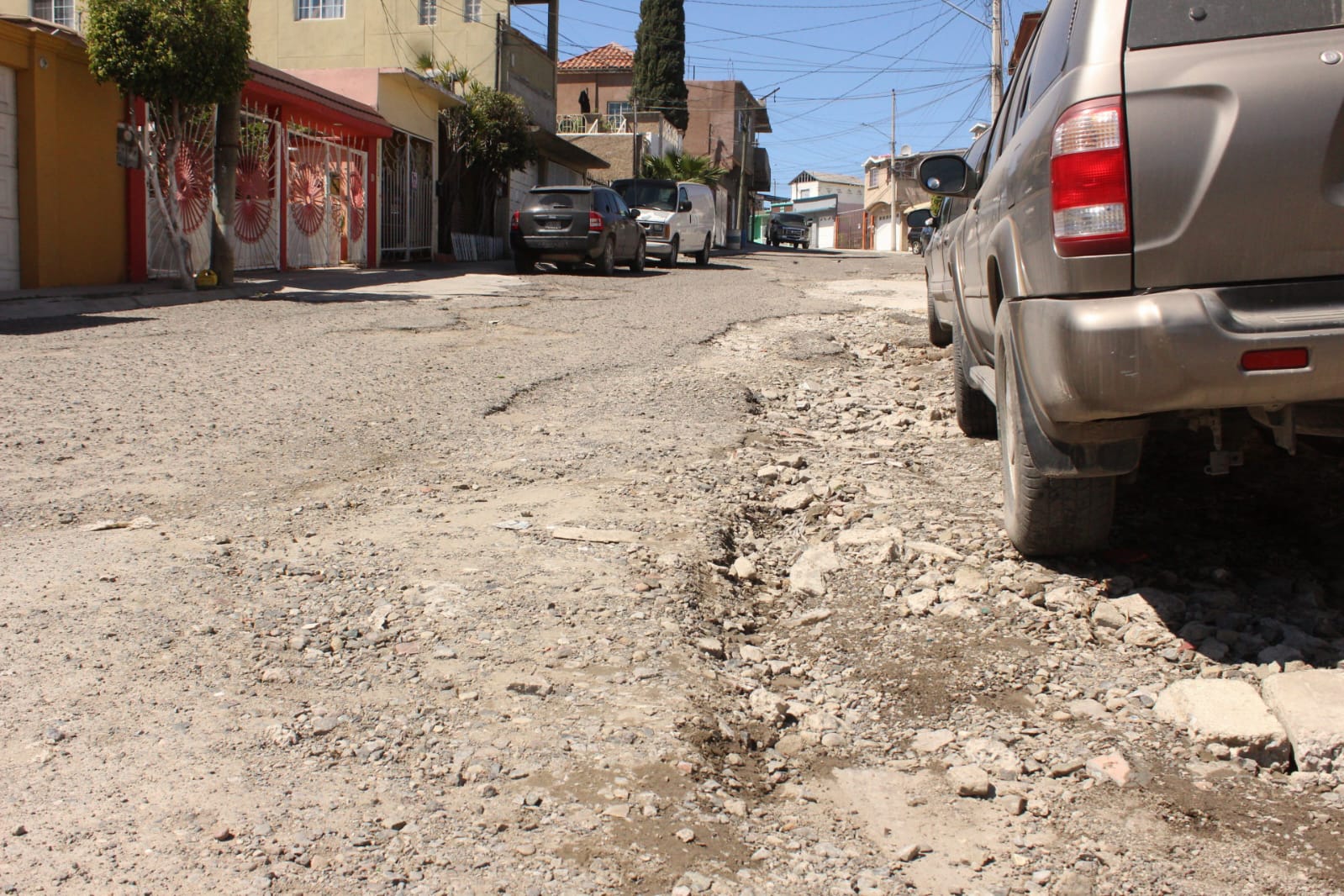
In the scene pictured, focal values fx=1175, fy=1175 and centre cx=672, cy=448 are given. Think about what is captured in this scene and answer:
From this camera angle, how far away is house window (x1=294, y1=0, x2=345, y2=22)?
1073 inches

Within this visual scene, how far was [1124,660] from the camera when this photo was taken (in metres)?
3.25

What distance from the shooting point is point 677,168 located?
144 ft

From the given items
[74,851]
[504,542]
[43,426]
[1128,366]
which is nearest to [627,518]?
[504,542]

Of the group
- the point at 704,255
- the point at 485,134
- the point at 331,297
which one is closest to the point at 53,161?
the point at 331,297

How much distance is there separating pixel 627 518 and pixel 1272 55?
2.58 meters

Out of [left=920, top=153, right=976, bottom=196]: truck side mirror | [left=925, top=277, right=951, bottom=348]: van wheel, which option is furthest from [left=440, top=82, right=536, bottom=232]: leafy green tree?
[left=920, top=153, right=976, bottom=196]: truck side mirror

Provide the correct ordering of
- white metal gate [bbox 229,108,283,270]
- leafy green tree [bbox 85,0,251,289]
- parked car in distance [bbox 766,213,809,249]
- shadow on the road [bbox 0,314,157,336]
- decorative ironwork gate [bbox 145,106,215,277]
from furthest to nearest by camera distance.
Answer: parked car in distance [bbox 766,213,809,249] < white metal gate [bbox 229,108,283,270] < decorative ironwork gate [bbox 145,106,215,277] < leafy green tree [bbox 85,0,251,289] < shadow on the road [bbox 0,314,157,336]

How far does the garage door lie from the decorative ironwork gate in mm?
1637

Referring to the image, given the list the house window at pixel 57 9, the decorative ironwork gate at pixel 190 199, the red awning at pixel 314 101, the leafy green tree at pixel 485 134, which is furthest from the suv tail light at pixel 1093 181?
the house window at pixel 57 9

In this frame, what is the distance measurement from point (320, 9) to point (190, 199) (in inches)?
560

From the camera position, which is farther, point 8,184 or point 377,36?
point 377,36

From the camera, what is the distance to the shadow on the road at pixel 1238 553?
130 inches

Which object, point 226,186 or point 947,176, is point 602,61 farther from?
point 947,176

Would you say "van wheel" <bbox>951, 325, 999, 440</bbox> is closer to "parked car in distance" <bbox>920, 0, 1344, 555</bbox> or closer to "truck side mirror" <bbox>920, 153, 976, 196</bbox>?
"truck side mirror" <bbox>920, 153, 976, 196</bbox>
